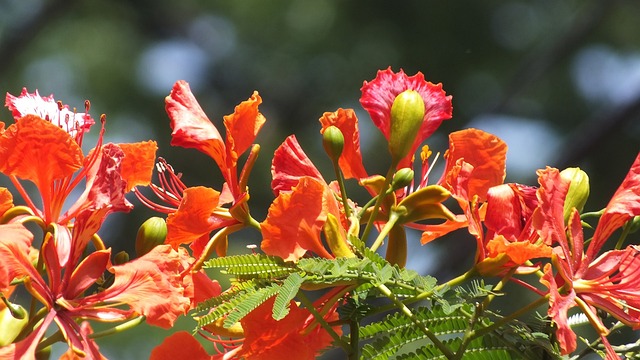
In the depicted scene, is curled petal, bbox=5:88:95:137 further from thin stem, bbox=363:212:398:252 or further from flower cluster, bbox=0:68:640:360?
thin stem, bbox=363:212:398:252

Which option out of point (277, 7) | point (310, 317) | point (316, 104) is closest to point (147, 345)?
point (316, 104)

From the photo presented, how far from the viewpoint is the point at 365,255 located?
809 mm

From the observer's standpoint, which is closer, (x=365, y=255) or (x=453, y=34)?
(x=365, y=255)

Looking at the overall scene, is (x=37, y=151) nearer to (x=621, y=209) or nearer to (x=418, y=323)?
(x=418, y=323)

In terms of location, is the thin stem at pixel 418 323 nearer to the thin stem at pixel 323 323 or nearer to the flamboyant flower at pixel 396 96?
the thin stem at pixel 323 323

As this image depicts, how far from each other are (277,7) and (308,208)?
495 cm

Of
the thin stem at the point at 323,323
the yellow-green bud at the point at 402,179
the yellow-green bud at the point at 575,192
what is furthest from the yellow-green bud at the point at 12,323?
the yellow-green bud at the point at 575,192

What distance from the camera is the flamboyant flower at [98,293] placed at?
2.51 ft

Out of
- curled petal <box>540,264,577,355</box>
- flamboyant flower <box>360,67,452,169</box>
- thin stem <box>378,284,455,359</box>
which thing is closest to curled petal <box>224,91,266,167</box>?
flamboyant flower <box>360,67,452,169</box>

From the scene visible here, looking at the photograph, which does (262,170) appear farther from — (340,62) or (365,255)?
(365,255)

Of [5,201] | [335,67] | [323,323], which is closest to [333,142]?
[323,323]

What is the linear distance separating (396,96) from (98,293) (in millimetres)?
334

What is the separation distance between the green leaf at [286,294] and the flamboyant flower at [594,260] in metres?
0.21

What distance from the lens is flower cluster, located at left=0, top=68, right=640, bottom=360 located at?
30.6 inches
